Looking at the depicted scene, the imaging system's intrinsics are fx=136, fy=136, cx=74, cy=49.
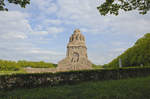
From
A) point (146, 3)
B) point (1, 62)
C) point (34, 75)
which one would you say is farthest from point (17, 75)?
point (1, 62)

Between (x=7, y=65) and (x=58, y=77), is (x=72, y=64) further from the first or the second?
(x=7, y=65)

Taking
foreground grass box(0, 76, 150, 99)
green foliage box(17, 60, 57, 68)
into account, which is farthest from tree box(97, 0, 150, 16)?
green foliage box(17, 60, 57, 68)

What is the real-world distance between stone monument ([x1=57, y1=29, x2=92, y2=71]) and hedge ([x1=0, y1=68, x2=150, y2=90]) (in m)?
24.0

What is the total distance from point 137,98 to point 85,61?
36005mm

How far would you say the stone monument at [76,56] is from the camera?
43.0 metres

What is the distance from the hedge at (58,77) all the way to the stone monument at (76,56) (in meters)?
24.0

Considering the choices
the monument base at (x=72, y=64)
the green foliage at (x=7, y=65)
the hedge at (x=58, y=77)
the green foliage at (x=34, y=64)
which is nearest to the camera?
the hedge at (x=58, y=77)

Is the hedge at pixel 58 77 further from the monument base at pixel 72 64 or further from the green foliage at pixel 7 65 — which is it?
the green foliage at pixel 7 65

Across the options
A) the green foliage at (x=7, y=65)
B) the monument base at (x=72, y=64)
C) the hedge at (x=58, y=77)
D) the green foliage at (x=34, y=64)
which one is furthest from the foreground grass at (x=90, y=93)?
the green foliage at (x=34, y=64)

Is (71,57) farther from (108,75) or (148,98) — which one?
(148,98)

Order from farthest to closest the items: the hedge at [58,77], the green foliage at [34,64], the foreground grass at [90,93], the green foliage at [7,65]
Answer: the green foliage at [34,64], the green foliage at [7,65], the hedge at [58,77], the foreground grass at [90,93]

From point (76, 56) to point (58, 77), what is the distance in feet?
104

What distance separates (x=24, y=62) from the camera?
230 ft

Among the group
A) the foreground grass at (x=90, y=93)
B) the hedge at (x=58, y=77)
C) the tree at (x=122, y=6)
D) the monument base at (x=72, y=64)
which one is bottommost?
the foreground grass at (x=90, y=93)
